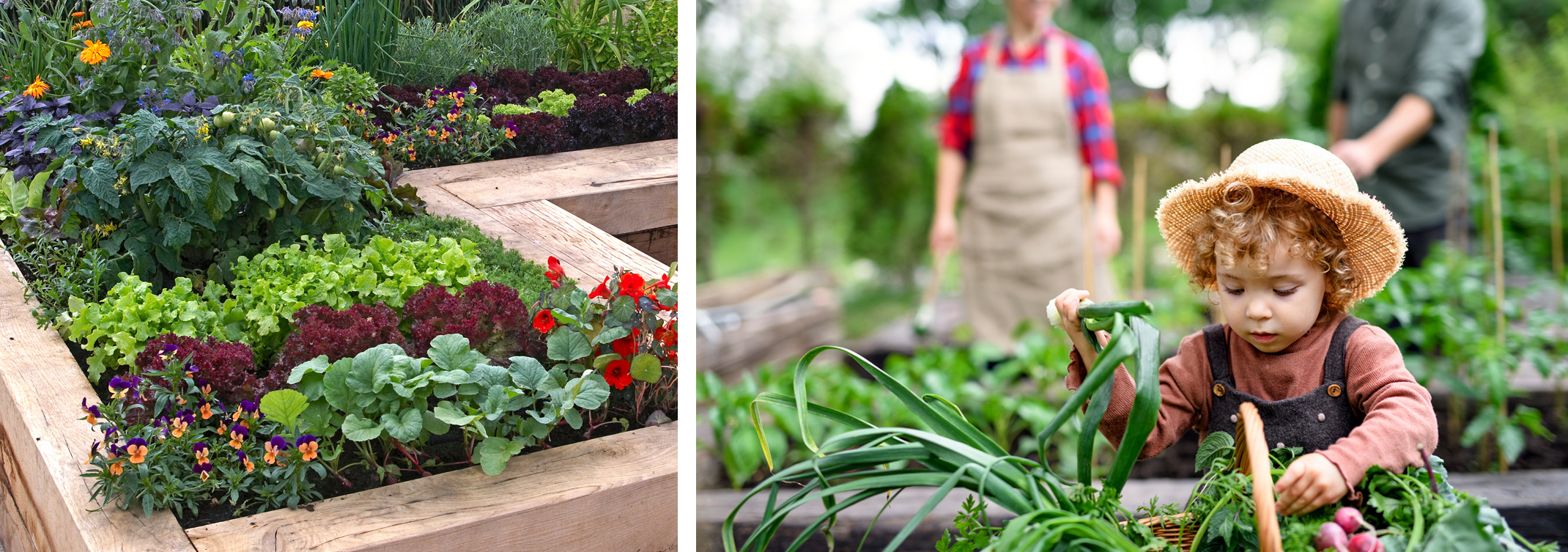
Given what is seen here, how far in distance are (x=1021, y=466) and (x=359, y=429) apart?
1.19 m

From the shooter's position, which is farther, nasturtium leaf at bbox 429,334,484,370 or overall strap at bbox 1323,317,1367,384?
nasturtium leaf at bbox 429,334,484,370

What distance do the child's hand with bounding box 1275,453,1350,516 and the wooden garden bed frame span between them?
1.18m

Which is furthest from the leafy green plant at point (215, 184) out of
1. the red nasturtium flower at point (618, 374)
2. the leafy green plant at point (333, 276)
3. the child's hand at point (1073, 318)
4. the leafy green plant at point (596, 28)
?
the child's hand at point (1073, 318)

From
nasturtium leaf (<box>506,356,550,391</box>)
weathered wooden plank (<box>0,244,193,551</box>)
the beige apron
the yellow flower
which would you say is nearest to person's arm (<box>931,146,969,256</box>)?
the beige apron

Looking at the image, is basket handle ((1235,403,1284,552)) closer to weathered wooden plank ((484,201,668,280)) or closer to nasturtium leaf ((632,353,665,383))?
nasturtium leaf ((632,353,665,383))

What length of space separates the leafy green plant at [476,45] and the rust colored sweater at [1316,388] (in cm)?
155

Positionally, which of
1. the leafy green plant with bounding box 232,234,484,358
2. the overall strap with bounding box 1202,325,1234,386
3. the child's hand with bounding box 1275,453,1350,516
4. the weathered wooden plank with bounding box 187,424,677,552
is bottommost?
the weathered wooden plank with bounding box 187,424,677,552

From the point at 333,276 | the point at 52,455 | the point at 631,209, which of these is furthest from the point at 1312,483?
the point at 52,455

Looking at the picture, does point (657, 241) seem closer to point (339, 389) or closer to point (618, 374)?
point (618, 374)

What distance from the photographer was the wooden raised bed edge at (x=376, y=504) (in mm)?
1542

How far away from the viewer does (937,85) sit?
5.28 metres

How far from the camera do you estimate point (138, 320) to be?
1964mm

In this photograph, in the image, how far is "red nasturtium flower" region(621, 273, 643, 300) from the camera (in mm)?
1949

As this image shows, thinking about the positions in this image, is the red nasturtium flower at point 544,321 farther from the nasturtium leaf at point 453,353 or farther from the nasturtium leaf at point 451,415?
the nasturtium leaf at point 451,415
